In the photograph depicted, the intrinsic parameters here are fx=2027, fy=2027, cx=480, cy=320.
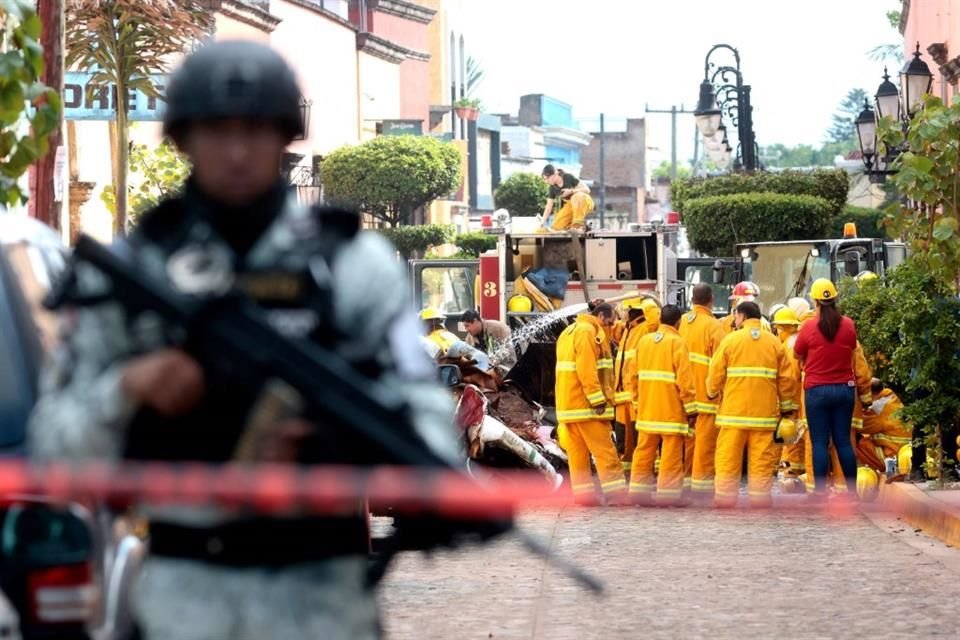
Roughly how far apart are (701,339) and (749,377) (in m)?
1.36

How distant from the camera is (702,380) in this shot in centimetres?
1831

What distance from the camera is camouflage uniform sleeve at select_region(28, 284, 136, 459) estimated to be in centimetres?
377

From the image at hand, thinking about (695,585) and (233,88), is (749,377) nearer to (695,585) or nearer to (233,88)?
(695,585)

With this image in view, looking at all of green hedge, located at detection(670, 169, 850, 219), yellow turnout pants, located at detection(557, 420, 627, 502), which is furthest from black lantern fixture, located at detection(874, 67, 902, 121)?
green hedge, located at detection(670, 169, 850, 219)

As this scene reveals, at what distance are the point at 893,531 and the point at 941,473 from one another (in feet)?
5.71

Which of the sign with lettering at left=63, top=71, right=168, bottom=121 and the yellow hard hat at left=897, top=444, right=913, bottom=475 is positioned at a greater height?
the sign with lettering at left=63, top=71, right=168, bottom=121

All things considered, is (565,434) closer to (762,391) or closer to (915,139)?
(762,391)

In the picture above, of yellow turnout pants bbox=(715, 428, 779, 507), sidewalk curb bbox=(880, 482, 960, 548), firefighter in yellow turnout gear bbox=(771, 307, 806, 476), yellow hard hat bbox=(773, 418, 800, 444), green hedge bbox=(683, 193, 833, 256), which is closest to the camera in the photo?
sidewalk curb bbox=(880, 482, 960, 548)

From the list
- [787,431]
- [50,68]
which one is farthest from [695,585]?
[787,431]

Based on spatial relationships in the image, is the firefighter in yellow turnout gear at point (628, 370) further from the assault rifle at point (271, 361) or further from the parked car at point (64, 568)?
the assault rifle at point (271, 361)

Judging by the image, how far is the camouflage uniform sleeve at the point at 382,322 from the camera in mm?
3867

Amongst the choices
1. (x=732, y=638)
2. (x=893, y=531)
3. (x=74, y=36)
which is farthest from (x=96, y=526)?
(x=74, y=36)

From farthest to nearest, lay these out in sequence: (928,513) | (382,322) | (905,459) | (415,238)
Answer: (415,238) < (905,459) < (928,513) < (382,322)

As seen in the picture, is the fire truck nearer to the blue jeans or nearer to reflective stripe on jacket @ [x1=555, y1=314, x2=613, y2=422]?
reflective stripe on jacket @ [x1=555, y1=314, x2=613, y2=422]
